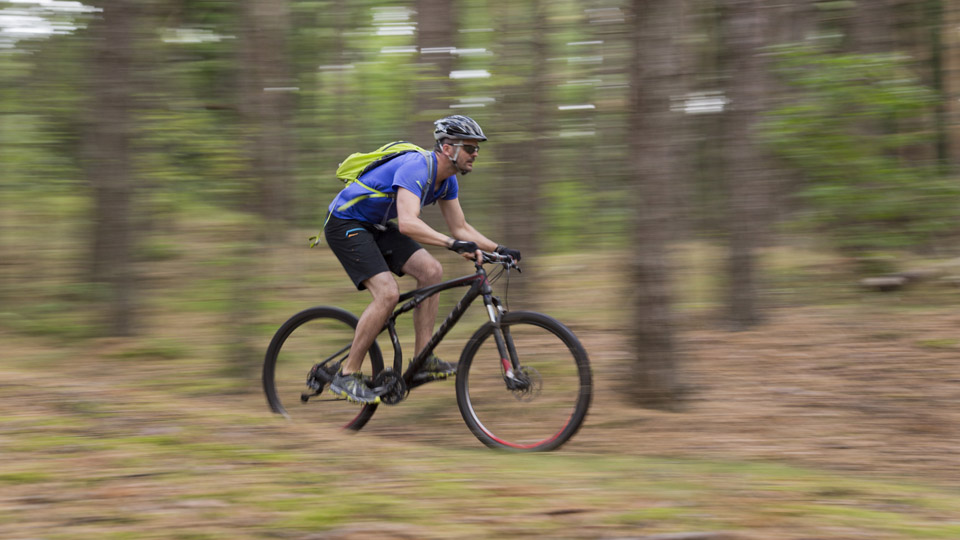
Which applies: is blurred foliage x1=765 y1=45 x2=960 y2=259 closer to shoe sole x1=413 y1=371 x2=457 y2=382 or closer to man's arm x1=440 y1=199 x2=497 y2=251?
man's arm x1=440 y1=199 x2=497 y2=251

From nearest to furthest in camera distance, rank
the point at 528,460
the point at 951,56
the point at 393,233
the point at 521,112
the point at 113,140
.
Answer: the point at 528,460
the point at 393,233
the point at 113,140
the point at 521,112
the point at 951,56

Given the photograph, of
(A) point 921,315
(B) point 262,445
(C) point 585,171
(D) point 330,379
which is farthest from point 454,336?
(C) point 585,171

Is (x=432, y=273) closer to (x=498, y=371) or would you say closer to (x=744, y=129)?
(x=498, y=371)

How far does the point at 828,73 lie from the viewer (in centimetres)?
874

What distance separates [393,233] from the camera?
20.1ft

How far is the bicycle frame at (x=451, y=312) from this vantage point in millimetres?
5590

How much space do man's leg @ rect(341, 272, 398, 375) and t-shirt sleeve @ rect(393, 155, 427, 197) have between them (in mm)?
685

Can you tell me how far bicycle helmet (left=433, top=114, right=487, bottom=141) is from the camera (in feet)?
18.3

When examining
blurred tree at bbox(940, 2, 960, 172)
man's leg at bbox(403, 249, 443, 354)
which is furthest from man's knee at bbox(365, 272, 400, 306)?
blurred tree at bbox(940, 2, 960, 172)

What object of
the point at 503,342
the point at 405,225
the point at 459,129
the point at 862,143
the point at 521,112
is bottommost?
the point at 503,342

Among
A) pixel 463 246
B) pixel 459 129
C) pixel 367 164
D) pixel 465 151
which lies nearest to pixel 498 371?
pixel 463 246

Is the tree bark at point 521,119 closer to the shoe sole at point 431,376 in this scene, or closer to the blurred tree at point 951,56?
the shoe sole at point 431,376

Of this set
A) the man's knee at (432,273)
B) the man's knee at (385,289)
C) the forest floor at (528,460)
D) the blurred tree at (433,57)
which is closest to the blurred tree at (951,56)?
the forest floor at (528,460)

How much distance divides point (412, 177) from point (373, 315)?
1.06 m
